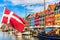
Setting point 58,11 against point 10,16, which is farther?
point 58,11

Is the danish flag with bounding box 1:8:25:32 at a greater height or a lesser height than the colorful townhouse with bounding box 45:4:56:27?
lesser

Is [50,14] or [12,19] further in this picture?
[50,14]

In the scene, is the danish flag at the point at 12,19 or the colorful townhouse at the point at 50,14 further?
the colorful townhouse at the point at 50,14

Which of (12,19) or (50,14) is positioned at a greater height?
(50,14)

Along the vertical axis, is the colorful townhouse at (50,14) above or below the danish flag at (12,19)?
above

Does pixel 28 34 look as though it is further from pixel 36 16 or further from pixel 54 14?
pixel 36 16

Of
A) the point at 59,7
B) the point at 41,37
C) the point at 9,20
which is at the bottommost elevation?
the point at 41,37

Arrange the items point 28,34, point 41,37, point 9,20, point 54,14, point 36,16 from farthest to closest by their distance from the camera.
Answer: point 36,16 < point 54,14 < point 28,34 < point 41,37 < point 9,20

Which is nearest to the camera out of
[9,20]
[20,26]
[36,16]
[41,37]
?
[9,20]

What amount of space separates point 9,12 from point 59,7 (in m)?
8.48

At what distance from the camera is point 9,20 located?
6.98 m

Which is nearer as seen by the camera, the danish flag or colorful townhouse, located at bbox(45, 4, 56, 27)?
the danish flag

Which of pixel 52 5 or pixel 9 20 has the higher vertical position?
pixel 52 5

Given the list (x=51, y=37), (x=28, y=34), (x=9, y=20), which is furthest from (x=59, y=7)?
(x=9, y=20)
